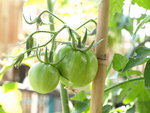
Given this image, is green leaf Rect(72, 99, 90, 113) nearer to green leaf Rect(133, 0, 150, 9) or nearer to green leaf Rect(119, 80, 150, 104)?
green leaf Rect(119, 80, 150, 104)

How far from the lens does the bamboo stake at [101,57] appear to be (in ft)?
1.66

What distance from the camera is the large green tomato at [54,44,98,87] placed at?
1.57 ft

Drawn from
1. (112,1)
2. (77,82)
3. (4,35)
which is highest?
(112,1)

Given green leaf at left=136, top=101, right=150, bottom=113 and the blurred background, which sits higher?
the blurred background

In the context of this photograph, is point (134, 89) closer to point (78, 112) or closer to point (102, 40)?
point (78, 112)

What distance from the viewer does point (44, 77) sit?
1.61 ft

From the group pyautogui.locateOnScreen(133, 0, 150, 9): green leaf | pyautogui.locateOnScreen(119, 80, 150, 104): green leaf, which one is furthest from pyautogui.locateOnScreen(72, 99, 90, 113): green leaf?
pyautogui.locateOnScreen(133, 0, 150, 9): green leaf

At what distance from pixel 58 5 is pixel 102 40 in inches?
35.8

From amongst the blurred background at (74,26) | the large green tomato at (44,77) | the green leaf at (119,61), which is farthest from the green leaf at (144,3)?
the large green tomato at (44,77)

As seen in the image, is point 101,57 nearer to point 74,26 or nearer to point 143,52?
point 143,52

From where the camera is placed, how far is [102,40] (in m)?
0.50

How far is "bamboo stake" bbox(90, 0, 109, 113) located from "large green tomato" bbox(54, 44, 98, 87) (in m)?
0.02

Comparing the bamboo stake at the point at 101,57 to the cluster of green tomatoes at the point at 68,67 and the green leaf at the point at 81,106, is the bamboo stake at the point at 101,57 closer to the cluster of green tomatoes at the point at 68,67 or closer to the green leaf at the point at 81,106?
the cluster of green tomatoes at the point at 68,67

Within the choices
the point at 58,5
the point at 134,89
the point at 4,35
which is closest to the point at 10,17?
the point at 4,35
